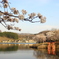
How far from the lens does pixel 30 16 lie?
24.4 feet

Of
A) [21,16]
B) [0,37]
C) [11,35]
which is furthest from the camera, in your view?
[11,35]

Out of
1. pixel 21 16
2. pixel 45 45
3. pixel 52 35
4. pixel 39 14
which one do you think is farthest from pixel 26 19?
pixel 52 35

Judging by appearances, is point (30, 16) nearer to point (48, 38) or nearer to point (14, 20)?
point (14, 20)

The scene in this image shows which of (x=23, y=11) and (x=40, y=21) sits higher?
(x=23, y=11)

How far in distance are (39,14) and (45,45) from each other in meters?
43.8

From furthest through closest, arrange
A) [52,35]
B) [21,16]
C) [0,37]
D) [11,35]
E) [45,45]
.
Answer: [11,35], [0,37], [52,35], [45,45], [21,16]

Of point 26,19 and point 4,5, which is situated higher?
point 4,5

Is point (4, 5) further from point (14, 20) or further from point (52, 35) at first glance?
point (52, 35)

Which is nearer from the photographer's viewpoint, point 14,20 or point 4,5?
point 4,5

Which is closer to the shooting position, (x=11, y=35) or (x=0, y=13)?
(x=0, y=13)

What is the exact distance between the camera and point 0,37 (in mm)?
184875

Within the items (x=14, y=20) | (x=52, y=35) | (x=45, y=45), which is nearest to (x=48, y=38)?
(x=52, y=35)

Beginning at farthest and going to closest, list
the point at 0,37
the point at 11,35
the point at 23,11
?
the point at 11,35 → the point at 0,37 → the point at 23,11

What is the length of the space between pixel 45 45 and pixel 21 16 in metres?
44.4
